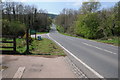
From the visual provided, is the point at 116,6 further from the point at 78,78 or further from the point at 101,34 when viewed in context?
the point at 78,78

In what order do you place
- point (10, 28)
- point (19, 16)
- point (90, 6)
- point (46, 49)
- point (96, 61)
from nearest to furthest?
point (96, 61) → point (46, 49) → point (10, 28) → point (90, 6) → point (19, 16)

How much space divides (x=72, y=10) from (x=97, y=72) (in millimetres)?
77501

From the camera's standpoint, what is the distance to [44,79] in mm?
5008

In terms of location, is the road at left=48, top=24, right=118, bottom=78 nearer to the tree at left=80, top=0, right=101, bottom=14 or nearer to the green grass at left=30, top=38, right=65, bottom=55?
the green grass at left=30, top=38, right=65, bottom=55

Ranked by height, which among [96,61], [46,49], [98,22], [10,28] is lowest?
[96,61]

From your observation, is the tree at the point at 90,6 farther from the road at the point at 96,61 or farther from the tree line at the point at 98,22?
the road at the point at 96,61

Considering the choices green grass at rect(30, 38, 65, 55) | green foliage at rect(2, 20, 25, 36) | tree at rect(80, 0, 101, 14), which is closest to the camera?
green grass at rect(30, 38, 65, 55)

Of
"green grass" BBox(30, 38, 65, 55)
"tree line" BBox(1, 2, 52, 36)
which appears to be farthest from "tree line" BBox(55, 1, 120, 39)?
"green grass" BBox(30, 38, 65, 55)

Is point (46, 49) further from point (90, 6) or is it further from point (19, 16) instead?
point (19, 16)

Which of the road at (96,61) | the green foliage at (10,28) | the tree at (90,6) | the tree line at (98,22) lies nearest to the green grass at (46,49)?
the road at (96,61)

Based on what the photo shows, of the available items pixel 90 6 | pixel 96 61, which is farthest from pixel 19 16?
pixel 96 61

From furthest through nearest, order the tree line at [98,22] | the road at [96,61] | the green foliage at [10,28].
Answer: the tree line at [98,22] < the green foliage at [10,28] < the road at [96,61]

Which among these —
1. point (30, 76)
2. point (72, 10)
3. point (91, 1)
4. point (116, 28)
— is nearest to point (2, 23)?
point (30, 76)

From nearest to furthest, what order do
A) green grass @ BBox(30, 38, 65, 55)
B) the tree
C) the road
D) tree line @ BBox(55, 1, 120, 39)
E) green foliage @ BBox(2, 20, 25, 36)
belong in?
the road → green grass @ BBox(30, 38, 65, 55) → green foliage @ BBox(2, 20, 25, 36) → tree line @ BBox(55, 1, 120, 39) → the tree
